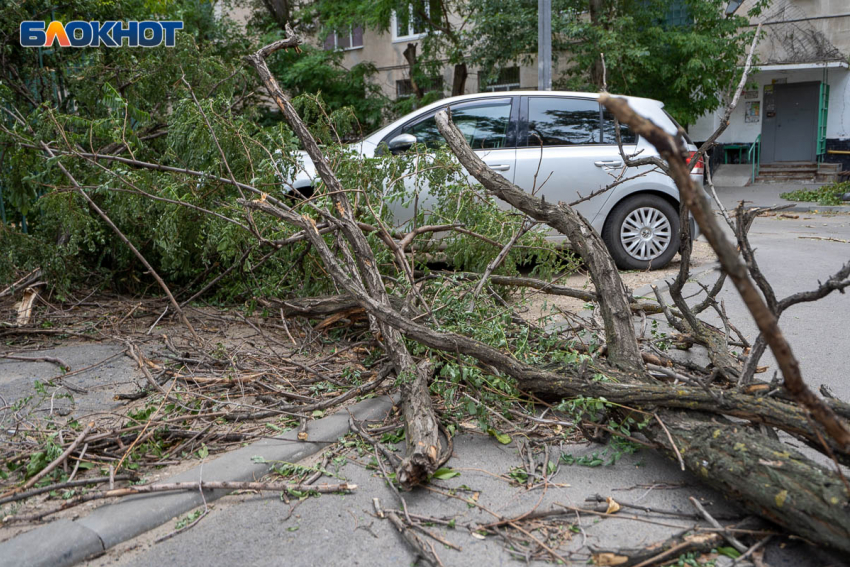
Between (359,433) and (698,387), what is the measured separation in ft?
5.41

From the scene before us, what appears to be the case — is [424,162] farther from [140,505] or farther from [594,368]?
[140,505]

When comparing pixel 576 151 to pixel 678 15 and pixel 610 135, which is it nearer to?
pixel 610 135

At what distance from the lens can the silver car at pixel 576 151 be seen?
775 cm

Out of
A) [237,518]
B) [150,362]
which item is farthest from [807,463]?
[150,362]

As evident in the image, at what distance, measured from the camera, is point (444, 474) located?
10.7 feet

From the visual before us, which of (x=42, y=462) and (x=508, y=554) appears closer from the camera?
(x=508, y=554)

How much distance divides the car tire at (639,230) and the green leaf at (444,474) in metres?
5.28

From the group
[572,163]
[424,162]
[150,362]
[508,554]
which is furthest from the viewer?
[572,163]

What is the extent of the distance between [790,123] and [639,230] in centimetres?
1806

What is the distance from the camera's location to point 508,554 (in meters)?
2.64

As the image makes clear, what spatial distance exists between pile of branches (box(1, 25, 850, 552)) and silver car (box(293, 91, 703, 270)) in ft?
8.84

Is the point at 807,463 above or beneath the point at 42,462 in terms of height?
above

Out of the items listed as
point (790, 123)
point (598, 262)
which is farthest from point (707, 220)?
point (790, 123)

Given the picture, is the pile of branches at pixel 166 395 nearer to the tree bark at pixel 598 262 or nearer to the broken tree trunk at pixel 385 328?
the broken tree trunk at pixel 385 328
